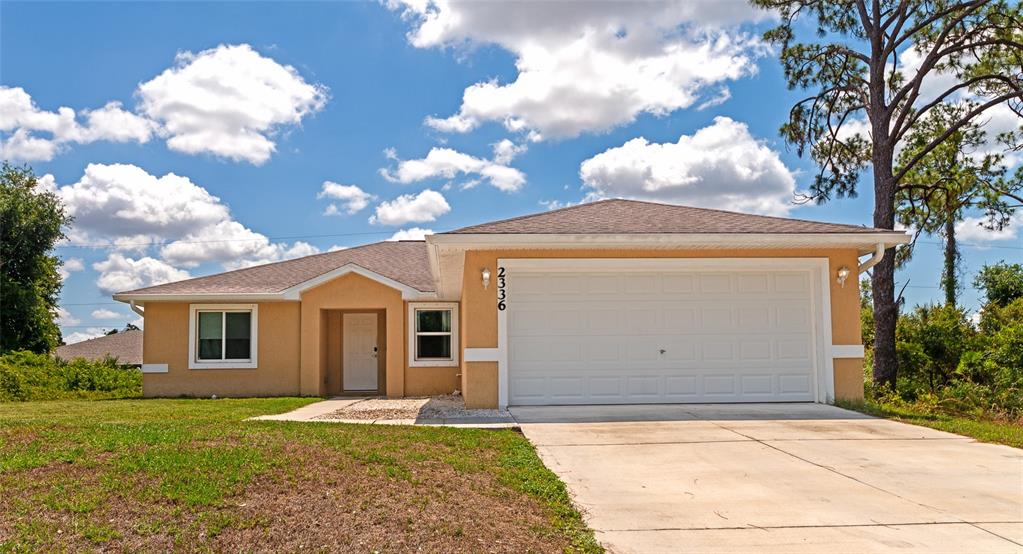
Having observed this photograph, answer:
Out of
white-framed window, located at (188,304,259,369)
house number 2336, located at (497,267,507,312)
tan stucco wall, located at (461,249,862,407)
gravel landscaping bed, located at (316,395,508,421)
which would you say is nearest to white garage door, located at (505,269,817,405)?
house number 2336, located at (497,267,507,312)

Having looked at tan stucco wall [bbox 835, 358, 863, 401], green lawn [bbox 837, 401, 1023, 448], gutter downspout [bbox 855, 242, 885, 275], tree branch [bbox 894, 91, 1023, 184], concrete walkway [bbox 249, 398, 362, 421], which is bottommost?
concrete walkway [bbox 249, 398, 362, 421]

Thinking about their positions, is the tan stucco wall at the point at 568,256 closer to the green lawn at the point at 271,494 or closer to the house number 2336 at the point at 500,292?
the house number 2336 at the point at 500,292

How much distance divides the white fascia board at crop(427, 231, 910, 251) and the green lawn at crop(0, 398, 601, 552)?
4034 mm

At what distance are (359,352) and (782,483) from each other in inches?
543

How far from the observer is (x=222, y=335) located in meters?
17.7

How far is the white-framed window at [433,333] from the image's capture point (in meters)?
17.2

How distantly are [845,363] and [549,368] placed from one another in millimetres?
4786

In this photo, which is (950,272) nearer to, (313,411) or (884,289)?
(884,289)

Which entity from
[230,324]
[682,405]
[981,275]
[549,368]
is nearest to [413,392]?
[230,324]

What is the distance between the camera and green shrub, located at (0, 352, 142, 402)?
18750mm

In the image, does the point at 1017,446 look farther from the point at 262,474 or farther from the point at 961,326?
the point at 961,326

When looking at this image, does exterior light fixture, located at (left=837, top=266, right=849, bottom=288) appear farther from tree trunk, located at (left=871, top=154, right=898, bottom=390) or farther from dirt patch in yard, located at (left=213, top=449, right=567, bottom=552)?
dirt patch in yard, located at (left=213, top=449, right=567, bottom=552)

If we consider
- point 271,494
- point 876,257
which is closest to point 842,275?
point 876,257

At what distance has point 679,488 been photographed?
637 cm
